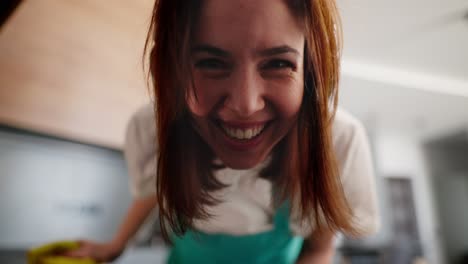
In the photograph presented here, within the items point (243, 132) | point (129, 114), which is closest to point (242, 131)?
point (243, 132)

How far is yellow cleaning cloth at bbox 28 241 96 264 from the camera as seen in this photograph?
381 mm

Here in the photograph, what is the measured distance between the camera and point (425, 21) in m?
0.28

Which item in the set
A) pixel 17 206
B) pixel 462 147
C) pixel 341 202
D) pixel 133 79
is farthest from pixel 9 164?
pixel 462 147

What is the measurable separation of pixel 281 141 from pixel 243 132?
0.04 metres

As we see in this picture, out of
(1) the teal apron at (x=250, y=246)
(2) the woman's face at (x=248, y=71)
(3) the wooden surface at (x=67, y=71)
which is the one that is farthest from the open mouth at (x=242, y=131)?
(3) the wooden surface at (x=67, y=71)

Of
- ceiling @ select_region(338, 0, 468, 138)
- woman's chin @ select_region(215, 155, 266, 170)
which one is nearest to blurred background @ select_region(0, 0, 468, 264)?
ceiling @ select_region(338, 0, 468, 138)

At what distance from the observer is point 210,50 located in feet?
0.90

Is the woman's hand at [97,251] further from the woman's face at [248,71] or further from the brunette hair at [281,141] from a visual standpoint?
the woman's face at [248,71]

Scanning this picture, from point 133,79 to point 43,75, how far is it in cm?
19

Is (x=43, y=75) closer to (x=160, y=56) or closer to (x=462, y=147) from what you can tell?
(x=160, y=56)

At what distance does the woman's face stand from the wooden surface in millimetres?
190

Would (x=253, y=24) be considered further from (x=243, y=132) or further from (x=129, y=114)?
(x=129, y=114)

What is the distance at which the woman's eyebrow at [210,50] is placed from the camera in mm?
270

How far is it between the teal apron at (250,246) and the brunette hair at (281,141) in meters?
0.03
